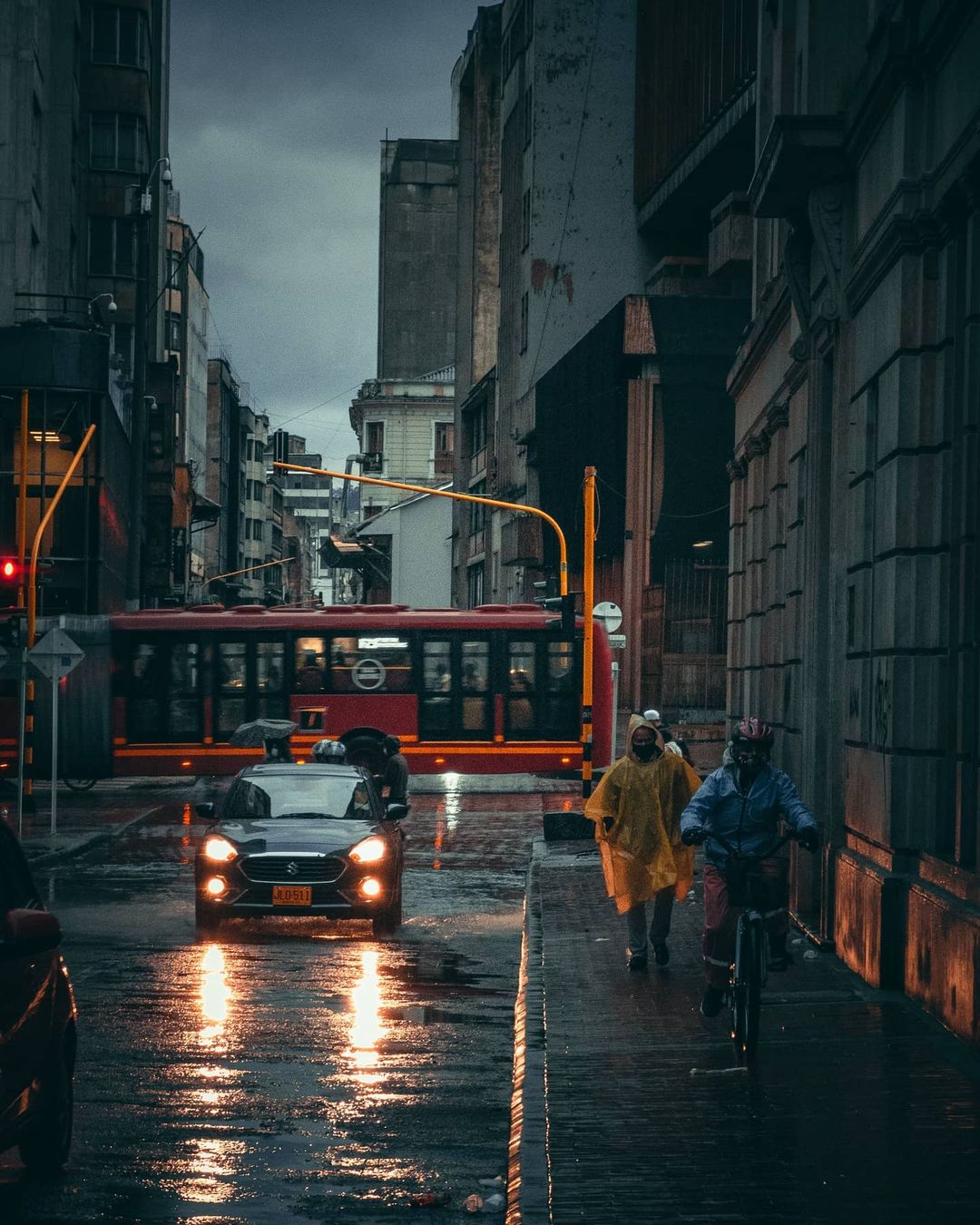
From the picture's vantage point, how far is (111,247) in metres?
61.4

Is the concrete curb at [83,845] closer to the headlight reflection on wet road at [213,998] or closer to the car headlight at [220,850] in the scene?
the car headlight at [220,850]

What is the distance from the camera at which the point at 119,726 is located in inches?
1341

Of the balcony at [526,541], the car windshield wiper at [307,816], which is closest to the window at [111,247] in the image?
the balcony at [526,541]

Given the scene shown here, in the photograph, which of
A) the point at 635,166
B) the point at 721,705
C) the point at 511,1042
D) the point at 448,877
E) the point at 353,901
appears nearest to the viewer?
the point at 511,1042

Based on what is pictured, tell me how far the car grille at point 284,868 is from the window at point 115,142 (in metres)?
48.2

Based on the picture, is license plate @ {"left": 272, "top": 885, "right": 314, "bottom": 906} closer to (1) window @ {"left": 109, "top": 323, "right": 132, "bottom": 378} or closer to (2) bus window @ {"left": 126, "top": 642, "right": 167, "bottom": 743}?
(2) bus window @ {"left": 126, "top": 642, "right": 167, "bottom": 743}

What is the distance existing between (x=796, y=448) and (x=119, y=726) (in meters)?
19.2

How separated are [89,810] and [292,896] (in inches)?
632

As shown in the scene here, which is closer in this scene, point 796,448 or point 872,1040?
point 872,1040

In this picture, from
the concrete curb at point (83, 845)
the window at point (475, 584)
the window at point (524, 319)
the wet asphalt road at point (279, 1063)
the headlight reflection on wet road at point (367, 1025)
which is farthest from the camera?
the window at point (475, 584)

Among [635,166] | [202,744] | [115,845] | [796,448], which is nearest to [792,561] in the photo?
[796,448]

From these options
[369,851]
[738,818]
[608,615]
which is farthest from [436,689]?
[738,818]

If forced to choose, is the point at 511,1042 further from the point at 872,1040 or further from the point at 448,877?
the point at 448,877

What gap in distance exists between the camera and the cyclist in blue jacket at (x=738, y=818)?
10602mm
